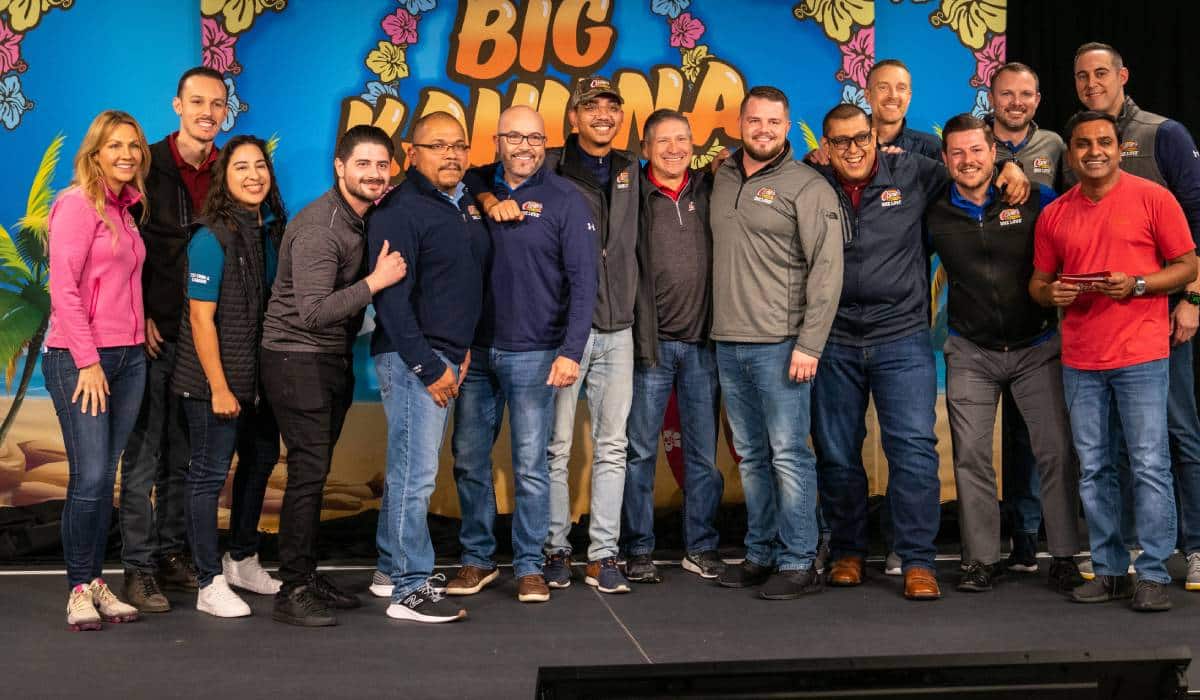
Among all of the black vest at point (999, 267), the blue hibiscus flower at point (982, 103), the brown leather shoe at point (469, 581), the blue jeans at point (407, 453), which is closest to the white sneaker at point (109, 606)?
the blue jeans at point (407, 453)

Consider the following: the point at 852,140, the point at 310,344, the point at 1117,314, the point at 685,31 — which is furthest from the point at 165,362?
the point at 1117,314

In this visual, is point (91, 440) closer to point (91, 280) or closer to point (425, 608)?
point (91, 280)

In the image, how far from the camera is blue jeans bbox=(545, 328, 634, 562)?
4469mm

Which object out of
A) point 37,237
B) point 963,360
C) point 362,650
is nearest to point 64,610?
point 362,650

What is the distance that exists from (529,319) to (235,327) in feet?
3.25

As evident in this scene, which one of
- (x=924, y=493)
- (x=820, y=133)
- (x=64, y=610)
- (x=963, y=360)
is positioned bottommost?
(x=64, y=610)

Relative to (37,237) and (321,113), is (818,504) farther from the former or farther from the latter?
(37,237)

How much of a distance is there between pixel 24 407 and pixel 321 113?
1793 mm

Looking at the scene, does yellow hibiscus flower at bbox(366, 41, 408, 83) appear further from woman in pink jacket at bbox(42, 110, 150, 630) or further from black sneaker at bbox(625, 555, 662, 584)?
black sneaker at bbox(625, 555, 662, 584)

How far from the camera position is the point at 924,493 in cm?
443

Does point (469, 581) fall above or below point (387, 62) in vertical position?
below

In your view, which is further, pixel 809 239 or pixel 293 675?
pixel 809 239

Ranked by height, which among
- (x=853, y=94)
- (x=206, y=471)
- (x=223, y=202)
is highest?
(x=853, y=94)

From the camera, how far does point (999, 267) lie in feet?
14.3
